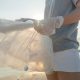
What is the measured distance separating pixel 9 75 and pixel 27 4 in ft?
1.39

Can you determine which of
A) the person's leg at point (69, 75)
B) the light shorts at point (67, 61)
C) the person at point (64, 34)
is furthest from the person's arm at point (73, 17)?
the person's leg at point (69, 75)

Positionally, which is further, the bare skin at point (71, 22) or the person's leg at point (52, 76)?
the person's leg at point (52, 76)

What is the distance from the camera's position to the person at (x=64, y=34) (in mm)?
893

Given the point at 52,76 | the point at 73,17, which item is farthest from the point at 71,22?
the point at 52,76

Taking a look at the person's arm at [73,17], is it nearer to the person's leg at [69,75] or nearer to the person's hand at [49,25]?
the person's hand at [49,25]

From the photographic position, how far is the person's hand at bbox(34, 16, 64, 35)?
0.88 meters

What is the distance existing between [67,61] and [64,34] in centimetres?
14

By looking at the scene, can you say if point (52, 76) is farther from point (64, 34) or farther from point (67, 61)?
point (64, 34)

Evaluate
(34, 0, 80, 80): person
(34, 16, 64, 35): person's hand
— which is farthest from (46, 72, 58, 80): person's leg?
(34, 16, 64, 35): person's hand

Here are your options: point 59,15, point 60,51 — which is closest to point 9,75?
point 60,51

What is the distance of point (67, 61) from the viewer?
3.07ft

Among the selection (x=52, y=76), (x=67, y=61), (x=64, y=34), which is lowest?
(x=52, y=76)

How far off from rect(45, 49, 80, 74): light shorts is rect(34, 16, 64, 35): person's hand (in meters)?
0.13

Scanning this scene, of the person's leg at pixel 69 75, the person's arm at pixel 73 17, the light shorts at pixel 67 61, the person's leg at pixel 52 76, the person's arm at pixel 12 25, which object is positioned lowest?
the person's leg at pixel 52 76
